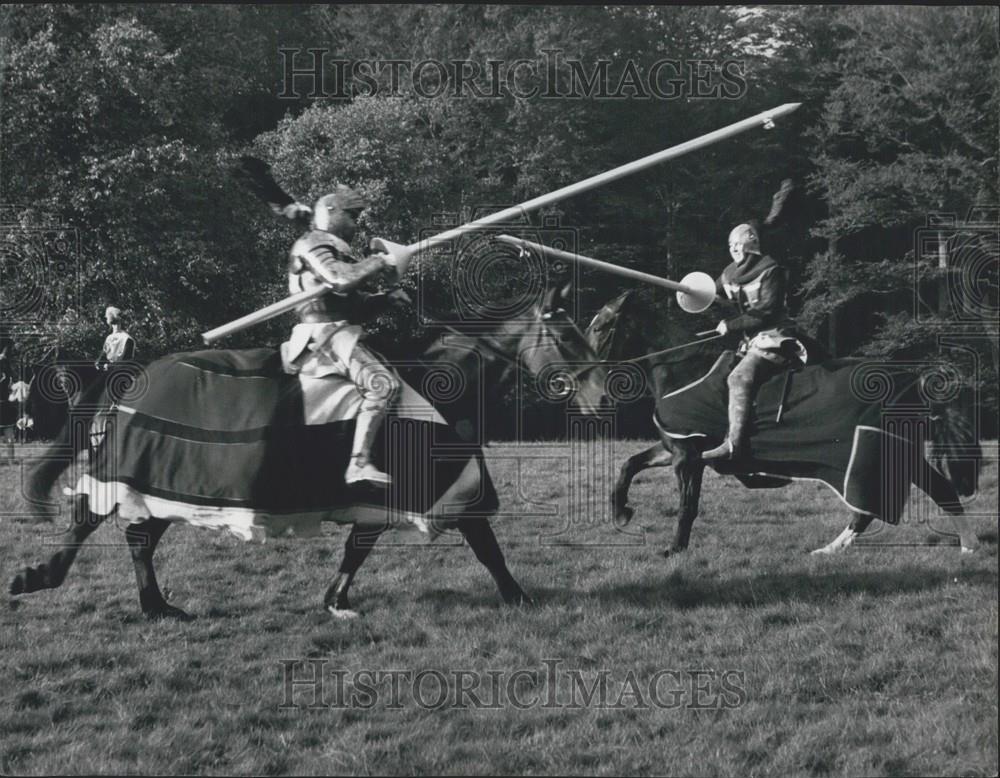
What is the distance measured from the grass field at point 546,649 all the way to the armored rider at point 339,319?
1.02 meters

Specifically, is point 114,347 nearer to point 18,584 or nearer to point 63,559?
point 63,559

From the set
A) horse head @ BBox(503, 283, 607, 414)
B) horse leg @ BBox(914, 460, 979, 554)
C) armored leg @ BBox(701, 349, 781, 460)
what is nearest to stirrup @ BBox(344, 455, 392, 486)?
horse head @ BBox(503, 283, 607, 414)

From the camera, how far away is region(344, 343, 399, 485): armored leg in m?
6.64

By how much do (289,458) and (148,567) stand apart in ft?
3.91

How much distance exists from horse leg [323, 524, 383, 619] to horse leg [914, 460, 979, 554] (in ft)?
12.9

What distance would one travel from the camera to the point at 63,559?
6844 millimetres

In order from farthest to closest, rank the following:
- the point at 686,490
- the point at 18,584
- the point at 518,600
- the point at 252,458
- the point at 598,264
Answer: the point at 686,490 → the point at 598,264 → the point at 518,600 → the point at 18,584 → the point at 252,458

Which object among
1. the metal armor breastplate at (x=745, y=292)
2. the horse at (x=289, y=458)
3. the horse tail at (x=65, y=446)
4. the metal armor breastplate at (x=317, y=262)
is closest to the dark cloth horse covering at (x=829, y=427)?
the metal armor breastplate at (x=745, y=292)

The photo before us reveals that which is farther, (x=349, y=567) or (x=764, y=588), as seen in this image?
(x=764, y=588)

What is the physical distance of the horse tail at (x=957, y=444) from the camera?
7801 mm

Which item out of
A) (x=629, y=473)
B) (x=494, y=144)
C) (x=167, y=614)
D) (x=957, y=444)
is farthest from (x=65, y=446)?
(x=957, y=444)

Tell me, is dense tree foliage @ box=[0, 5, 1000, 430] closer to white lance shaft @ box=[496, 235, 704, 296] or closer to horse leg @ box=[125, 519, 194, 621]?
white lance shaft @ box=[496, 235, 704, 296]

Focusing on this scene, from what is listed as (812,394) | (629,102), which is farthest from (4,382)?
(812,394)

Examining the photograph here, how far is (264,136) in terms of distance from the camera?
24.1ft
